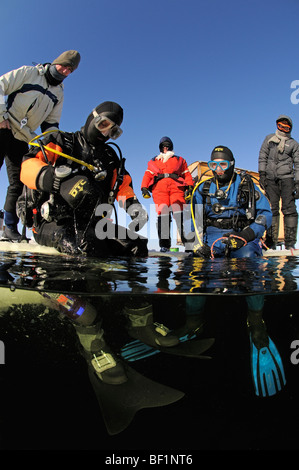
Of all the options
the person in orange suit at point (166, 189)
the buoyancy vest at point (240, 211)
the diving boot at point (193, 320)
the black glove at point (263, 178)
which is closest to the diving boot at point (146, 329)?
the diving boot at point (193, 320)

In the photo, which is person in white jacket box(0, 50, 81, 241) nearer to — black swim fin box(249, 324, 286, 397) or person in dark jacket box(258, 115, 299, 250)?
black swim fin box(249, 324, 286, 397)

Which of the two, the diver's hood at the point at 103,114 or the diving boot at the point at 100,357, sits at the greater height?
the diver's hood at the point at 103,114

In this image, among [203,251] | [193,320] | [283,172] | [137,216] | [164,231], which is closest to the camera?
[193,320]

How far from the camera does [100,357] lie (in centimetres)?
126

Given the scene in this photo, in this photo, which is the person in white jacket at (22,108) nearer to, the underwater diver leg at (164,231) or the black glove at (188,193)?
the underwater diver leg at (164,231)

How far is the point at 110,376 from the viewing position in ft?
4.10

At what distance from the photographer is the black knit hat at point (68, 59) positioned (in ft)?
9.62

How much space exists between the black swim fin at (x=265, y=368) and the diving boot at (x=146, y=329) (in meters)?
0.38

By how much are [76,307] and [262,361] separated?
3.05ft

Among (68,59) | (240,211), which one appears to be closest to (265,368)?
(240,211)

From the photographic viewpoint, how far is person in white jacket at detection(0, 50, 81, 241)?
2838mm

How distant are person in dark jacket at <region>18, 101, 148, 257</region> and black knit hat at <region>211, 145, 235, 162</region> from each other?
149 cm

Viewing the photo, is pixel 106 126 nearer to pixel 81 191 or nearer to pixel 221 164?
pixel 81 191
